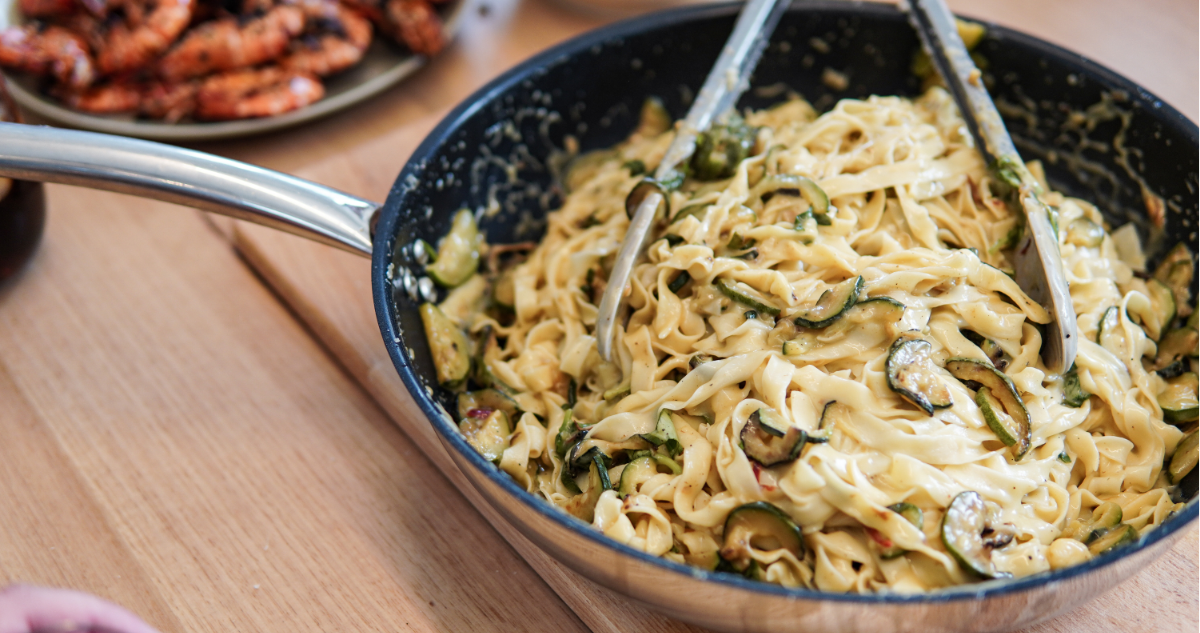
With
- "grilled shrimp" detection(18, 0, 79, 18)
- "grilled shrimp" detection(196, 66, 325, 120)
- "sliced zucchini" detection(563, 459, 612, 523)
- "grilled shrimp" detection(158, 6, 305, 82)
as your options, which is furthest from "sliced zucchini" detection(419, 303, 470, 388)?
"grilled shrimp" detection(18, 0, 79, 18)

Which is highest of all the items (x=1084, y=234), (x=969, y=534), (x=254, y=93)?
(x=1084, y=234)

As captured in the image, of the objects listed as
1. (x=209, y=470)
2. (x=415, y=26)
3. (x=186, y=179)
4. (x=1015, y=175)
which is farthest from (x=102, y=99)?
(x=1015, y=175)

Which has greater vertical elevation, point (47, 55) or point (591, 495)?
point (591, 495)

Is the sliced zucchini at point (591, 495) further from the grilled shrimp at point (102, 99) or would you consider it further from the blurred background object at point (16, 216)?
the grilled shrimp at point (102, 99)

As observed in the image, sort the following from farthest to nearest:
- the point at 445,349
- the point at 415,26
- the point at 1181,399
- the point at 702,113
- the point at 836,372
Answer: the point at 415,26, the point at 702,113, the point at 445,349, the point at 1181,399, the point at 836,372

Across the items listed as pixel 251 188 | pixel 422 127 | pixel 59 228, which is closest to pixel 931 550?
pixel 251 188

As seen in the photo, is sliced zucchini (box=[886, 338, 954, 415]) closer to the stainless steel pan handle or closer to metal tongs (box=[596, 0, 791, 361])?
metal tongs (box=[596, 0, 791, 361])

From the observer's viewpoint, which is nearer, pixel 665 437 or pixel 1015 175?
pixel 665 437

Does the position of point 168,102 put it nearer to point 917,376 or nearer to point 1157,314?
point 917,376
